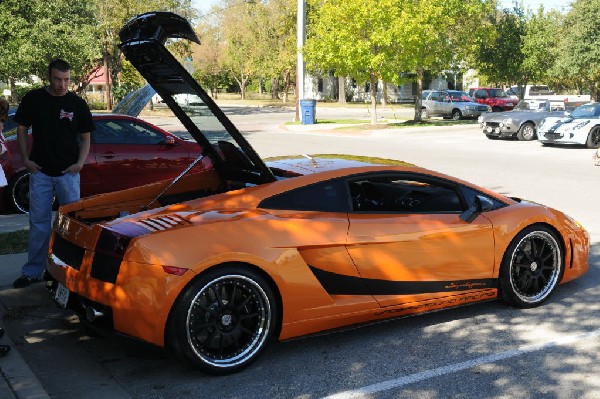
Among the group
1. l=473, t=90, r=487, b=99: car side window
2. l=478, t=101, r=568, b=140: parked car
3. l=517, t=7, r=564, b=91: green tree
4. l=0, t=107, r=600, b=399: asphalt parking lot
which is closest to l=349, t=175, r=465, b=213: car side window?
l=0, t=107, r=600, b=399: asphalt parking lot

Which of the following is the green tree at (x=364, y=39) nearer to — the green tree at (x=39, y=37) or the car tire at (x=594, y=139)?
the car tire at (x=594, y=139)

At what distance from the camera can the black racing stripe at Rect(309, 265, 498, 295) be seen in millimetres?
4576

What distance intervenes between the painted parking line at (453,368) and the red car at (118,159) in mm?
6426

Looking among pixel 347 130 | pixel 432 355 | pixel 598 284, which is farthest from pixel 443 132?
pixel 432 355

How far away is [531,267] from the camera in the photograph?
5.54 metres

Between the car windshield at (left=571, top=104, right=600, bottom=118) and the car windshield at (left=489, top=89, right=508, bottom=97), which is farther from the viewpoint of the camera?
the car windshield at (left=489, top=89, right=508, bottom=97)

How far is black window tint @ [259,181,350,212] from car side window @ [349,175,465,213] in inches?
6.7

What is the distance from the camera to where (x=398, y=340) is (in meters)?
4.90

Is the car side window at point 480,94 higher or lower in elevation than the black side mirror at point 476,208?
higher

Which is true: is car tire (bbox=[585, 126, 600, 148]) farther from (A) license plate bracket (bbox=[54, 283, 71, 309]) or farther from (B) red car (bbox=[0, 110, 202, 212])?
(A) license plate bracket (bbox=[54, 283, 71, 309])

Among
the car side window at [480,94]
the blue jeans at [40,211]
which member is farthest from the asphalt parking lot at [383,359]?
the car side window at [480,94]

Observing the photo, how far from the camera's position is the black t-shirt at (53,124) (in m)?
5.81

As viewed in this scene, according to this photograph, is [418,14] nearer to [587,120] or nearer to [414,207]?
[587,120]

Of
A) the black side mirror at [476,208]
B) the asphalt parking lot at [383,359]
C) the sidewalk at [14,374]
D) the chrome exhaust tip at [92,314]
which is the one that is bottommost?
the asphalt parking lot at [383,359]
